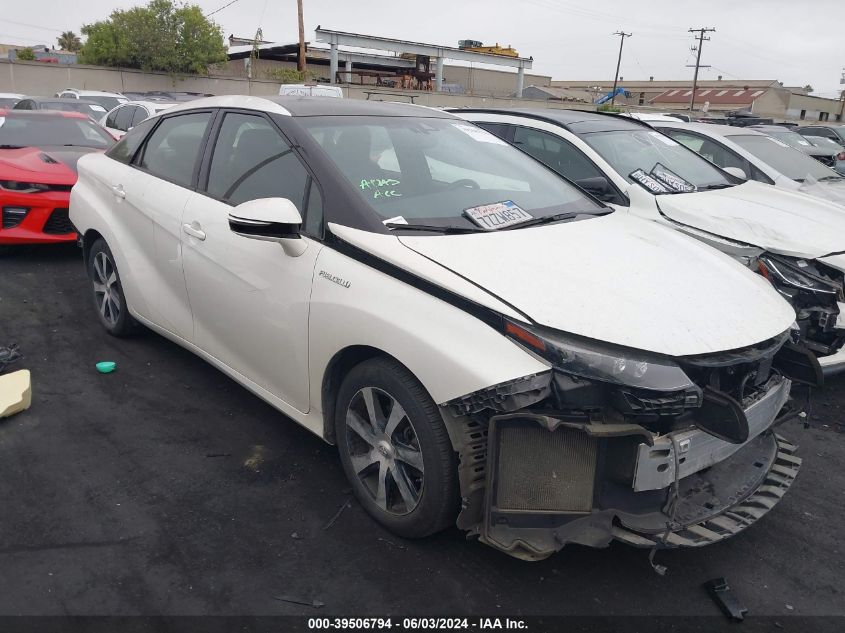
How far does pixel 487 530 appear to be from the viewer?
252cm

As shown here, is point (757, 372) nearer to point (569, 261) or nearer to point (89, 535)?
point (569, 261)

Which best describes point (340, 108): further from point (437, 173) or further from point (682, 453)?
point (682, 453)

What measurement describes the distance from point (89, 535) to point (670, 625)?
93.3 inches

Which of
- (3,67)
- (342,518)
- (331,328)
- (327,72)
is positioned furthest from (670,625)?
(327,72)

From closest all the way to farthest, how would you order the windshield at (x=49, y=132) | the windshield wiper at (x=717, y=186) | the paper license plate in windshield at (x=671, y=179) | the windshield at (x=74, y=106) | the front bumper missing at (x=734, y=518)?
the front bumper missing at (x=734, y=518)
the paper license plate in windshield at (x=671, y=179)
the windshield wiper at (x=717, y=186)
the windshield at (x=49, y=132)
the windshield at (x=74, y=106)

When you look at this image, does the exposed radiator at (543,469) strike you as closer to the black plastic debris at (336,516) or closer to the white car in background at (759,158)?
the black plastic debris at (336,516)

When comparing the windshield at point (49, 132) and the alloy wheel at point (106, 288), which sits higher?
the windshield at point (49, 132)

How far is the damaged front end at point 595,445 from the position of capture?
7.79 feet

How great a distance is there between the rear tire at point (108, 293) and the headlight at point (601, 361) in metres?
3.34

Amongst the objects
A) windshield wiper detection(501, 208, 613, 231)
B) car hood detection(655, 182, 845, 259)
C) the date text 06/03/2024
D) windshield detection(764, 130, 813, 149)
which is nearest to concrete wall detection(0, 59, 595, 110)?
windshield detection(764, 130, 813, 149)

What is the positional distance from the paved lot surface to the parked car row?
28 centimetres

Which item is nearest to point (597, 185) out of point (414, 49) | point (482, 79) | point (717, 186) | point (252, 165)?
point (717, 186)

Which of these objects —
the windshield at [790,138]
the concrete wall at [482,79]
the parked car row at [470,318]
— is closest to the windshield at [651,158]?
the parked car row at [470,318]

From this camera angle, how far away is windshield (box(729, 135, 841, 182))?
8273 mm
